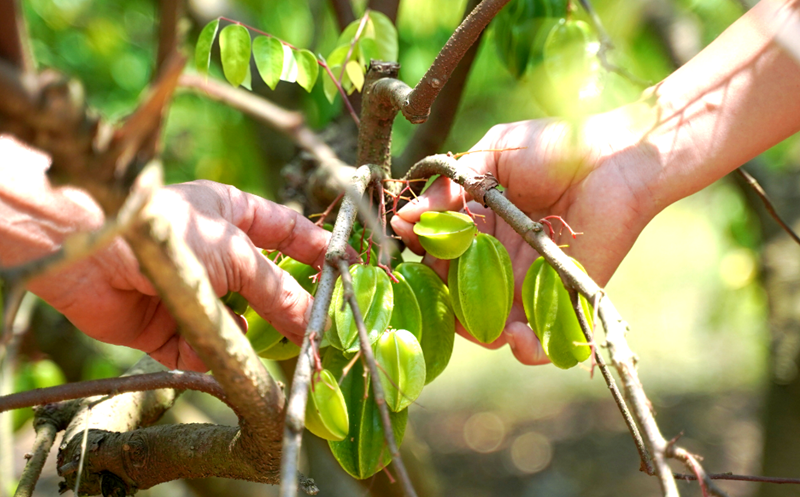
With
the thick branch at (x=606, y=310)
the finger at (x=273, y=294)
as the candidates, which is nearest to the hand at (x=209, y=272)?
the finger at (x=273, y=294)

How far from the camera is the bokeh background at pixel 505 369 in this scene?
2.28 m

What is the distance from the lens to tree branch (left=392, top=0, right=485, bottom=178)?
1.79m

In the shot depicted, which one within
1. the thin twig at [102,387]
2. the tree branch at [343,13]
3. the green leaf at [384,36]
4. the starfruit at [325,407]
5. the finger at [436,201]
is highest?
the tree branch at [343,13]

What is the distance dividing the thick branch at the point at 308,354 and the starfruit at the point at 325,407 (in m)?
0.04

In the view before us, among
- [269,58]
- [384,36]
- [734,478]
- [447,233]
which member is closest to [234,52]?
[269,58]

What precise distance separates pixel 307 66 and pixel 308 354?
74cm

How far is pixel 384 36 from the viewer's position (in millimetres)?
1486

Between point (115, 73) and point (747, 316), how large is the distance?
444 centimetres

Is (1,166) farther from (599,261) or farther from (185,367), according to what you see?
(599,261)

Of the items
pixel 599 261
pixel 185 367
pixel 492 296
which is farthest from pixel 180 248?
pixel 599 261

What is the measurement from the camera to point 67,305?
107cm

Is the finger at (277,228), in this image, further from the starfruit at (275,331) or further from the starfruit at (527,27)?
the starfruit at (527,27)

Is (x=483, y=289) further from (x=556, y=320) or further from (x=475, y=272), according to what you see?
(x=556, y=320)

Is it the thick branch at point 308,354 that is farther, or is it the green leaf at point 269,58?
the green leaf at point 269,58
